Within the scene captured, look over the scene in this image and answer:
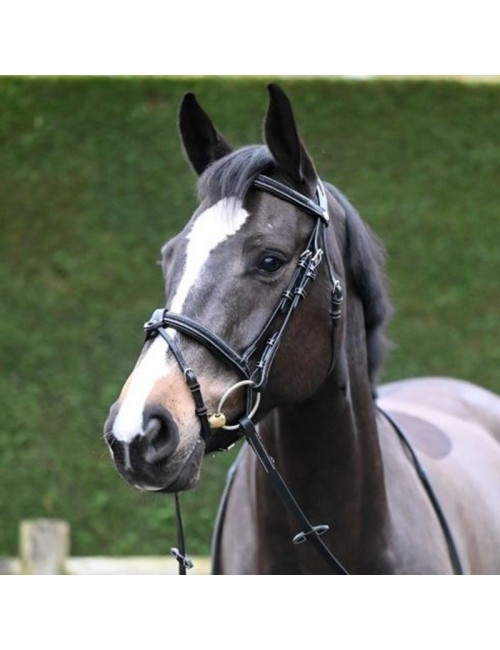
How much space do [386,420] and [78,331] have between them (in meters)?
3.47

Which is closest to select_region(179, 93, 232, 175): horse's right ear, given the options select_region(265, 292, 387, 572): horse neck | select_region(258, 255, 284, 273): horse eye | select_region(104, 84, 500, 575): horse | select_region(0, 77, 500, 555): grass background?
select_region(104, 84, 500, 575): horse

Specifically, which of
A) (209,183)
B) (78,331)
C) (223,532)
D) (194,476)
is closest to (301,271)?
(209,183)

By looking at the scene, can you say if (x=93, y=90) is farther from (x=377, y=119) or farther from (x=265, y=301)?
(x=265, y=301)

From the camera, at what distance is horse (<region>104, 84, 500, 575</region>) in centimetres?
194

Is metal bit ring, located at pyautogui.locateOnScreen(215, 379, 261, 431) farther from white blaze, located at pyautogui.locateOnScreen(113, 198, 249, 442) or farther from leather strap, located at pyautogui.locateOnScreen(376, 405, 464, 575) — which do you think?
leather strap, located at pyautogui.locateOnScreen(376, 405, 464, 575)

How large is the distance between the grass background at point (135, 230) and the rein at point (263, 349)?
145 inches

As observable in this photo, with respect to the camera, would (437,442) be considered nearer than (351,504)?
No

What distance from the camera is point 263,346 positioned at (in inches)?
82.0

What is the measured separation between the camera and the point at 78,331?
19.5ft

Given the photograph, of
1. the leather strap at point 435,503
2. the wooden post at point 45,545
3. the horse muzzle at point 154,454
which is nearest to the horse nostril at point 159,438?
the horse muzzle at point 154,454

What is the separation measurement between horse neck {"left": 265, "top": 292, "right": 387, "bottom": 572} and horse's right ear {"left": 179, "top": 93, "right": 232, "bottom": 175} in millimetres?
568

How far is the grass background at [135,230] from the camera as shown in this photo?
5.90 metres

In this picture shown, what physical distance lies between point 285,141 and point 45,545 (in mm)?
4065

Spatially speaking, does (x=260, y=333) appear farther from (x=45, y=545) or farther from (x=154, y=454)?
(x=45, y=545)
